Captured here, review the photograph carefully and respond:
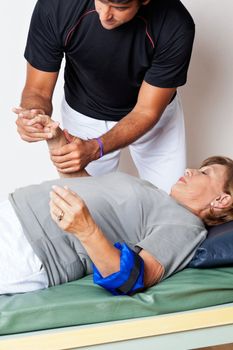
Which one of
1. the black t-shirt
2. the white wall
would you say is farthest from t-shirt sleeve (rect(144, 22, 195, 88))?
the white wall

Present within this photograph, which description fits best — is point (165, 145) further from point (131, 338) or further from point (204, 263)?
point (131, 338)

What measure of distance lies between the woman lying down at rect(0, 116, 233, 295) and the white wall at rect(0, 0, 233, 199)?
1.40 m

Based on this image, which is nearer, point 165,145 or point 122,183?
point 122,183

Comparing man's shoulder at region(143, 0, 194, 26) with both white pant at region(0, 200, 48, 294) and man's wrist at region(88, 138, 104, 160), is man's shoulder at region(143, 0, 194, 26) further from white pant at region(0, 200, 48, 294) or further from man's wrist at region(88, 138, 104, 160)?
white pant at region(0, 200, 48, 294)

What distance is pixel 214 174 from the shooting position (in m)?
2.32

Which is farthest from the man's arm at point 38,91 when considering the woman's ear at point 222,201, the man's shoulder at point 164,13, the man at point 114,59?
the woman's ear at point 222,201

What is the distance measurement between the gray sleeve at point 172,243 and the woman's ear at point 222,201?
0.16 m

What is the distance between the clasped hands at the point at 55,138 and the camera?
228 cm

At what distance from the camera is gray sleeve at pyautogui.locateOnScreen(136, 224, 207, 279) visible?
1993mm

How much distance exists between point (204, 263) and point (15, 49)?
76.8 inches

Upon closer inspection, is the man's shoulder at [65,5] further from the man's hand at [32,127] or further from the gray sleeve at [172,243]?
the gray sleeve at [172,243]

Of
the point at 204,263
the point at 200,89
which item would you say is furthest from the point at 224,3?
the point at 204,263

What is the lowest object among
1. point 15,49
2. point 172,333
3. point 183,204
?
point 172,333

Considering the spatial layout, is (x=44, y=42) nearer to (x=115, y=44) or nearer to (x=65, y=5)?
(x=65, y=5)
